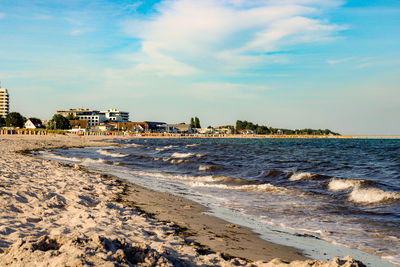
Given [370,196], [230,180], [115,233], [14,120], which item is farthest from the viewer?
[14,120]

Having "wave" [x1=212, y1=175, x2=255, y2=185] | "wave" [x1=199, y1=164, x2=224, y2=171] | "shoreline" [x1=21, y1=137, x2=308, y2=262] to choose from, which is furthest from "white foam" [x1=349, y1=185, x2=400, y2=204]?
"wave" [x1=199, y1=164, x2=224, y2=171]

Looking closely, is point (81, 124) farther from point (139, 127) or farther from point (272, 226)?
point (272, 226)

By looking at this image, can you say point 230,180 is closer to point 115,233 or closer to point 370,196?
point 370,196

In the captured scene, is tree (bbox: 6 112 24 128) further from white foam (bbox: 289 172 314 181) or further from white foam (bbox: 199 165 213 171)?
white foam (bbox: 289 172 314 181)

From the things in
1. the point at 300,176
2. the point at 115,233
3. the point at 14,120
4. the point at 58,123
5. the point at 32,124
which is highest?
the point at 14,120

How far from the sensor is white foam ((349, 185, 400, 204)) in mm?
12266

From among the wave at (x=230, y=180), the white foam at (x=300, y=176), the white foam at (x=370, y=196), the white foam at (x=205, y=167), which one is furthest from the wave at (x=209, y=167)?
the white foam at (x=370, y=196)

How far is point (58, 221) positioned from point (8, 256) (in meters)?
2.68

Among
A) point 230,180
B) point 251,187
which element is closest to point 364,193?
point 251,187

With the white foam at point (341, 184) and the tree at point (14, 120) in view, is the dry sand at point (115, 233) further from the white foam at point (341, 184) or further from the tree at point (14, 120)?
the tree at point (14, 120)

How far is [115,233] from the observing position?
6.20 meters

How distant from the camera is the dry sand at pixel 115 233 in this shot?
4293 millimetres

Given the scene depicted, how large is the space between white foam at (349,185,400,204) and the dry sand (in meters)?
6.76

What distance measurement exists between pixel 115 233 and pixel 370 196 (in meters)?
10.8
